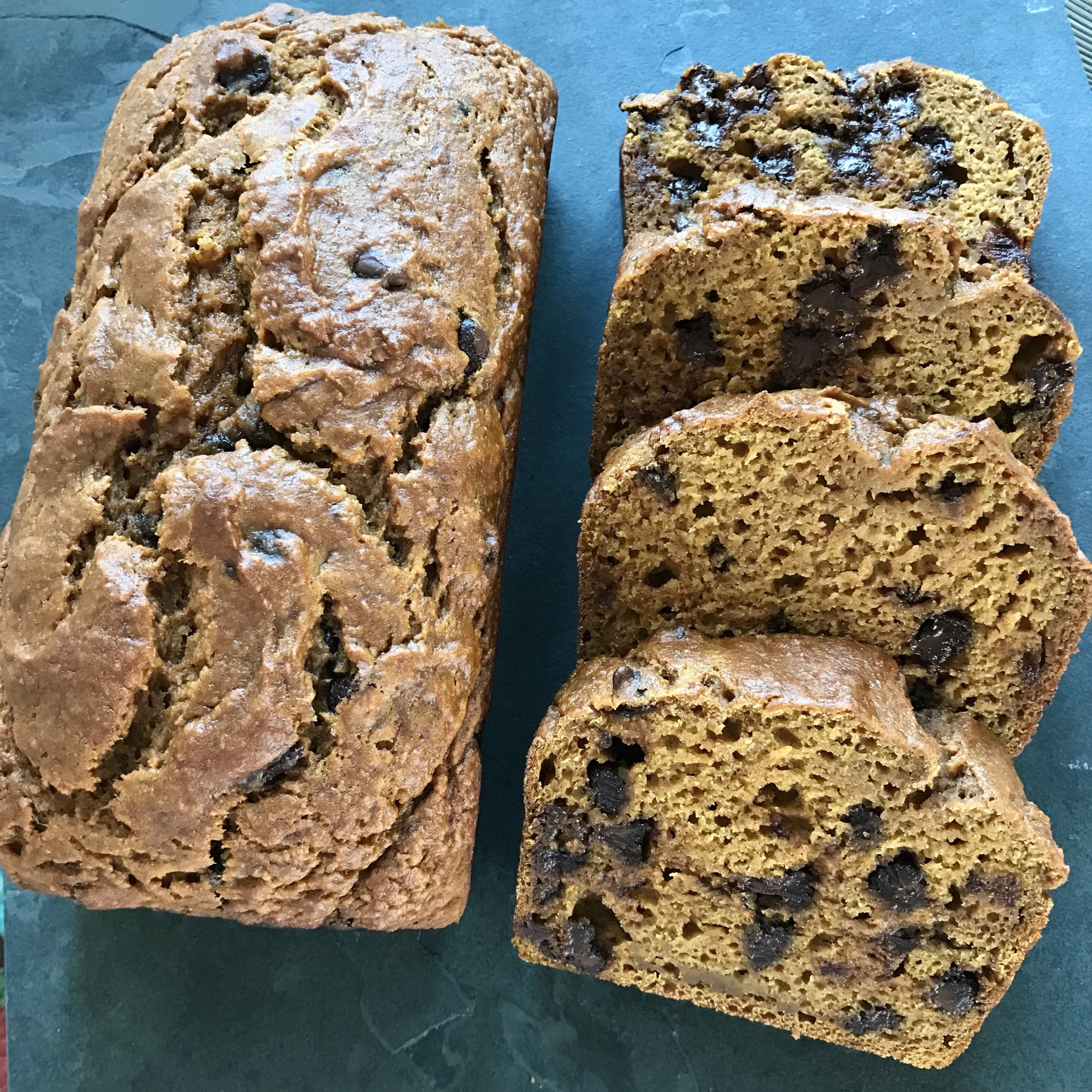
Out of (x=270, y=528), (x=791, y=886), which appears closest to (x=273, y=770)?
(x=270, y=528)

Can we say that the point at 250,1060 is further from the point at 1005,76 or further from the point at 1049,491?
the point at 1005,76

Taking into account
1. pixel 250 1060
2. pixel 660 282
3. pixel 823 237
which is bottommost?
pixel 250 1060

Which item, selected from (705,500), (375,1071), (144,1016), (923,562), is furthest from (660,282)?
(144,1016)

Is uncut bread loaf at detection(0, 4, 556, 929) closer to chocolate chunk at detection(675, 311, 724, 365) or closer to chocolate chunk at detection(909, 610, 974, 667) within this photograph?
chocolate chunk at detection(675, 311, 724, 365)

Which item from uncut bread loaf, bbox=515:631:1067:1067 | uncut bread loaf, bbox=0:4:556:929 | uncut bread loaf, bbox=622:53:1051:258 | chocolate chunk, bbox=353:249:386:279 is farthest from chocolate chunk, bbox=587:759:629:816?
uncut bread loaf, bbox=622:53:1051:258

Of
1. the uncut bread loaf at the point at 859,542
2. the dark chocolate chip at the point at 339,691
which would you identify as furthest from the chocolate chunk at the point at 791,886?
the dark chocolate chip at the point at 339,691

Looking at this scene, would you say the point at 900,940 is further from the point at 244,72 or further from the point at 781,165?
the point at 244,72
